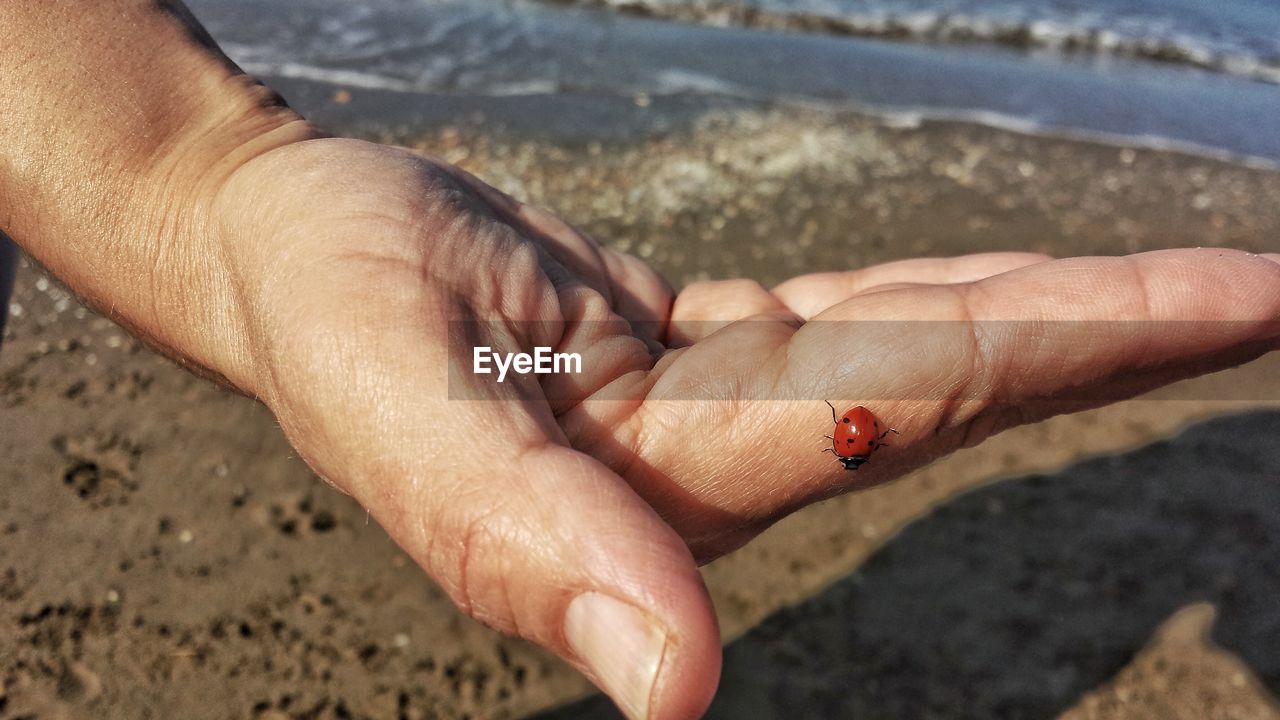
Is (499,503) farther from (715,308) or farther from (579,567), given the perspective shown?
(715,308)

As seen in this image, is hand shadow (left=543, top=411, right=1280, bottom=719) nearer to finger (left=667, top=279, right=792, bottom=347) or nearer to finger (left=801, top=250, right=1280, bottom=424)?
finger (left=667, top=279, right=792, bottom=347)

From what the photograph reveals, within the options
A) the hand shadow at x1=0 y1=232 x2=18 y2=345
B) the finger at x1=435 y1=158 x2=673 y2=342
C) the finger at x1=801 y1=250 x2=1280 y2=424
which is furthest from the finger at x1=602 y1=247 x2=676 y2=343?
the hand shadow at x1=0 y1=232 x2=18 y2=345

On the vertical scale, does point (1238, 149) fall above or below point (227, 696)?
above

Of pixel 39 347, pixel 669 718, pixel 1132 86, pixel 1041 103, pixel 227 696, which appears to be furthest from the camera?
pixel 1132 86

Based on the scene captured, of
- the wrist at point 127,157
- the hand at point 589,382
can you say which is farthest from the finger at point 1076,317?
the wrist at point 127,157

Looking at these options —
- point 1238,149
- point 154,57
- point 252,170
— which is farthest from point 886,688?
point 1238,149

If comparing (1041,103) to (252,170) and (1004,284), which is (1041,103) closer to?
(1004,284)
